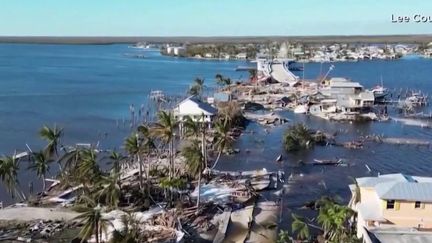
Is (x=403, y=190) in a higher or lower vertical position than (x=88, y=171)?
higher

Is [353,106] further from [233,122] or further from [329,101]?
[233,122]

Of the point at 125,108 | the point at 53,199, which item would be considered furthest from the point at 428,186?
the point at 125,108

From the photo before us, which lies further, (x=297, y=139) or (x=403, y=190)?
(x=297, y=139)

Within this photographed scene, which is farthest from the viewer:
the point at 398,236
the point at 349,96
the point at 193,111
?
the point at 349,96

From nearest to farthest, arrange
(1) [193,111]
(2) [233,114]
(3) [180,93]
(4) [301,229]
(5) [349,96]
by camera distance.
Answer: (4) [301,229], (1) [193,111], (2) [233,114], (5) [349,96], (3) [180,93]

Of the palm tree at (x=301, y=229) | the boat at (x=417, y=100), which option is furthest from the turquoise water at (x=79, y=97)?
the boat at (x=417, y=100)

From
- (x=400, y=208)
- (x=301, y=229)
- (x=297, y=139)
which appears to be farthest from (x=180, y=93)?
(x=400, y=208)

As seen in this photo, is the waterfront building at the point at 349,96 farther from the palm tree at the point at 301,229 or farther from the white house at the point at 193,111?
the palm tree at the point at 301,229

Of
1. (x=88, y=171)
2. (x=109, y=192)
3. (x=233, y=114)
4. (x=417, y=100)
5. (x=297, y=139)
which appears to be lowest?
(x=417, y=100)

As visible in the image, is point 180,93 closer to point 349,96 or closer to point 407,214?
point 349,96

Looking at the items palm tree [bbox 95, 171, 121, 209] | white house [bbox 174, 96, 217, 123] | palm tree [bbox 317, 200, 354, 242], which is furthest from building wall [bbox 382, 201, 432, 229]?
white house [bbox 174, 96, 217, 123]
